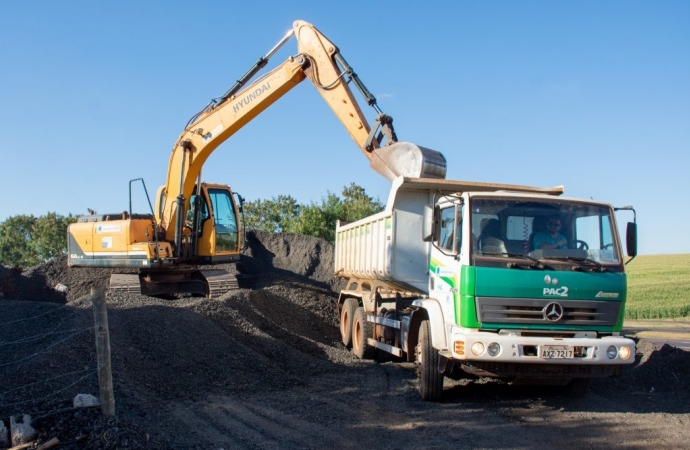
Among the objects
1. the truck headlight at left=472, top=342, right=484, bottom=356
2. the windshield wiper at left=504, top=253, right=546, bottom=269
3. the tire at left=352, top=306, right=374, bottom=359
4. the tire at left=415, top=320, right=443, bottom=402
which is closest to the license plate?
the truck headlight at left=472, top=342, right=484, bottom=356

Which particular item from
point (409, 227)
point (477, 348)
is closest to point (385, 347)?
point (409, 227)

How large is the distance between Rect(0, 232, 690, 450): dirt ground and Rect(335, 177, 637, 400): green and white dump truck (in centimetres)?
63

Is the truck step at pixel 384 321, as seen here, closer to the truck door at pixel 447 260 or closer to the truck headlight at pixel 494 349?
the truck door at pixel 447 260

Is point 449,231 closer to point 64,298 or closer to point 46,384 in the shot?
point 46,384

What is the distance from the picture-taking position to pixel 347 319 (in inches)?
544

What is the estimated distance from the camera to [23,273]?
Answer: 67.7ft

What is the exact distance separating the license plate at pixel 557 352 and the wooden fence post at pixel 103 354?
475 cm

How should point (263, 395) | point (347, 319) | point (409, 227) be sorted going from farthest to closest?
point (347, 319) → point (409, 227) → point (263, 395)

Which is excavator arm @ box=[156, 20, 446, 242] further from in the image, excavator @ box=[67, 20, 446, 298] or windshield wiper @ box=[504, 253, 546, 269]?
windshield wiper @ box=[504, 253, 546, 269]

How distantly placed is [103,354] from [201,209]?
10784 millimetres

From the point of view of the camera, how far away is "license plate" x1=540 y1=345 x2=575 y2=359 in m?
7.57

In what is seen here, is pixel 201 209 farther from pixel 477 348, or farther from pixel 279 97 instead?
pixel 477 348

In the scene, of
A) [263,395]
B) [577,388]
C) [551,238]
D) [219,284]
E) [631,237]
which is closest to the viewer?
[551,238]

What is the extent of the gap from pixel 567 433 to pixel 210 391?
15.3 feet
